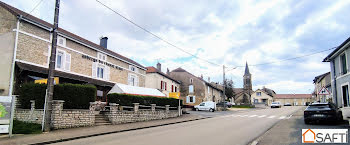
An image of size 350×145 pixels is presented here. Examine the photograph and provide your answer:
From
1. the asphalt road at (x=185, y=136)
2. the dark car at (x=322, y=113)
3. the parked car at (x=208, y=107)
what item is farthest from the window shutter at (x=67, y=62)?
the parked car at (x=208, y=107)

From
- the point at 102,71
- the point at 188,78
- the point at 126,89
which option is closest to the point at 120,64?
the point at 102,71

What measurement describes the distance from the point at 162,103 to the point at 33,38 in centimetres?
1144

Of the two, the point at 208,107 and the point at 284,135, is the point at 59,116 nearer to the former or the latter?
the point at 284,135

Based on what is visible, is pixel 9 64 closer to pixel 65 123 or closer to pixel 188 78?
pixel 65 123

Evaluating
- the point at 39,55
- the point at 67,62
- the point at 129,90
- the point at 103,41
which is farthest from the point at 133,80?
the point at 39,55

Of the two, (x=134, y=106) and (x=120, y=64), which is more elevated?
(x=120, y=64)

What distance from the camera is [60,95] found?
1290 centimetres

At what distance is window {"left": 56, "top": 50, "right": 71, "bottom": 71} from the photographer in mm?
17859

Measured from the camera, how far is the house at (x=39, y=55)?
47.3ft

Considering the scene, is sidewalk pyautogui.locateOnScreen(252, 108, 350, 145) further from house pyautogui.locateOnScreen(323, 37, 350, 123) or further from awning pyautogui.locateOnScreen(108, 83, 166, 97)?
awning pyautogui.locateOnScreen(108, 83, 166, 97)

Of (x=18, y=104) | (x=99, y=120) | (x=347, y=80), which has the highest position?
(x=347, y=80)

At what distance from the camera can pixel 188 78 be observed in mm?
47312

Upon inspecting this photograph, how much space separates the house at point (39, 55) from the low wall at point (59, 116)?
2.77 metres

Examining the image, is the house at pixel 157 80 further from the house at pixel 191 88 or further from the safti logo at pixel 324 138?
the safti logo at pixel 324 138
